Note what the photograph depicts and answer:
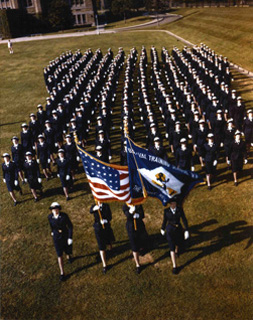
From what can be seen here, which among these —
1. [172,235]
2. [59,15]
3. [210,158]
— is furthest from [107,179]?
[59,15]

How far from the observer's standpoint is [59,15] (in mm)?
68875

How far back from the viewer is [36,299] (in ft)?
23.9

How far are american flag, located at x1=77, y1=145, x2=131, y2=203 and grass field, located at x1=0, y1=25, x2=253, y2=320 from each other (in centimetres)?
221

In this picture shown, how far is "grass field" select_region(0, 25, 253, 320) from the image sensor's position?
680 centimetres

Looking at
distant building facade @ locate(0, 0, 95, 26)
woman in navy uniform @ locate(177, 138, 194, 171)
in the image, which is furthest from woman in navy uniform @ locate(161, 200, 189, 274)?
distant building facade @ locate(0, 0, 95, 26)

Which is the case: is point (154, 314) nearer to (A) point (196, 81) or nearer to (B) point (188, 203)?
(B) point (188, 203)

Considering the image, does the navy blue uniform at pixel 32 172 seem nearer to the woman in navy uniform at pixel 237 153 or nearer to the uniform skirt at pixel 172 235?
the uniform skirt at pixel 172 235

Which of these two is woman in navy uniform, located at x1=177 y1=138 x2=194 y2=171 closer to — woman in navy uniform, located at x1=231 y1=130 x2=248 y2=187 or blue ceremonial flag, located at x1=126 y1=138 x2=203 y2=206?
woman in navy uniform, located at x1=231 y1=130 x2=248 y2=187

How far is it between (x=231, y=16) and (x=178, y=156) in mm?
44246

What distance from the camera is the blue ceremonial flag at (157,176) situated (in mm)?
6562

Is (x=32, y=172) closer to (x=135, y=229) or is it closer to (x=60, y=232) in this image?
(x=60, y=232)

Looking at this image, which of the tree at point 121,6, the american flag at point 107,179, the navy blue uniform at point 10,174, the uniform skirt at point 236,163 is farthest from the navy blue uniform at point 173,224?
the tree at point 121,6

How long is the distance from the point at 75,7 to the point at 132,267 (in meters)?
82.5

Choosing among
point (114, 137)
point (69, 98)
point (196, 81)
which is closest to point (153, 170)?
point (114, 137)
